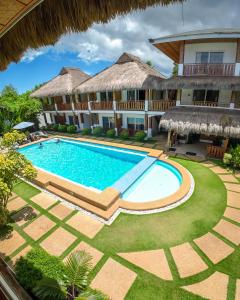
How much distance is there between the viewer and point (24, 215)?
28.1 feet

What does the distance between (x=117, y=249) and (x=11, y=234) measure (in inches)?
178

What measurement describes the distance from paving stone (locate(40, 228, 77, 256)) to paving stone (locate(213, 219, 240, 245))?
5821 mm

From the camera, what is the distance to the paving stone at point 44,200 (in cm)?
927

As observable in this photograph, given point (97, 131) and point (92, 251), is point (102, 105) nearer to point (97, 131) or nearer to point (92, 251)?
point (97, 131)

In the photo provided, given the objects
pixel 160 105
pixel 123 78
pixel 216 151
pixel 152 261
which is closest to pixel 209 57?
pixel 160 105

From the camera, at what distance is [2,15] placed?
6.53 feet

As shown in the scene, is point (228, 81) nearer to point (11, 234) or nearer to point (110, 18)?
point (110, 18)

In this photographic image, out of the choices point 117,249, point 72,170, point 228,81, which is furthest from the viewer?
point 72,170

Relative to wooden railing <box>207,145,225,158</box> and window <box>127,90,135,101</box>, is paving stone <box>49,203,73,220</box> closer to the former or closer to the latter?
wooden railing <box>207,145,225,158</box>

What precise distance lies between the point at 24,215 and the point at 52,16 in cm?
869

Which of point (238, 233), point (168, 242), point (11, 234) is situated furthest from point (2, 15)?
point (238, 233)

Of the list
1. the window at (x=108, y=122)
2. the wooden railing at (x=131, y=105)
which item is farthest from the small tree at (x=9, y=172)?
the window at (x=108, y=122)

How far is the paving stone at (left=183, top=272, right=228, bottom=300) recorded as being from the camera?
201 inches

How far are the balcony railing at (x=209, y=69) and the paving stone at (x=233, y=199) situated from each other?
917 cm
